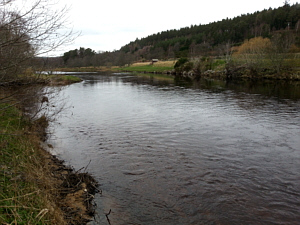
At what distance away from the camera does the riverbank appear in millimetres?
4746

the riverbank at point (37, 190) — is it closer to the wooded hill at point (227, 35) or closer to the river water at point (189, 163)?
the river water at point (189, 163)

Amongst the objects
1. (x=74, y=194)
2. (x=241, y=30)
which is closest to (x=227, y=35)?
(x=241, y=30)

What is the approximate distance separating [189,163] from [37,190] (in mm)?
5578

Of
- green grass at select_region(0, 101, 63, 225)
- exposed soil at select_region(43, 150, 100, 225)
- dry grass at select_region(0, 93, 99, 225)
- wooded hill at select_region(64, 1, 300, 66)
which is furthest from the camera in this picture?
wooded hill at select_region(64, 1, 300, 66)

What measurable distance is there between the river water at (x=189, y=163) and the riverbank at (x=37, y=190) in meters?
0.54

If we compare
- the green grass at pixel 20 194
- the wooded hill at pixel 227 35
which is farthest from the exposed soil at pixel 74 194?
the wooded hill at pixel 227 35

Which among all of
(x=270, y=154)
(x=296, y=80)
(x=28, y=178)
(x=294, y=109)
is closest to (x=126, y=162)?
(x=28, y=178)

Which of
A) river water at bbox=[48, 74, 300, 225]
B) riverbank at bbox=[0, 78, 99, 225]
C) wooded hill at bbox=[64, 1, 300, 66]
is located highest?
wooded hill at bbox=[64, 1, 300, 66]

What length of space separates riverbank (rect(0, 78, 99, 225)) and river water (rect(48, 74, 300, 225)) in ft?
1.79

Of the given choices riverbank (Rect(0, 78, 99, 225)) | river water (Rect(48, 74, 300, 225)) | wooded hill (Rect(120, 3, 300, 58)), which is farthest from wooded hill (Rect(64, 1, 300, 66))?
riverbank (Rect(0, 78, 99, 225))

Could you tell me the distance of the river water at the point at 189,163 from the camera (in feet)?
21.0

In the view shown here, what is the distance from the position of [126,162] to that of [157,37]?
188m

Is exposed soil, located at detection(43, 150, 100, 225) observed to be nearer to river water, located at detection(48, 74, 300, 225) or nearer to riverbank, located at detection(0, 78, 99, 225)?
riverbank, located at detection(0, 78, 99, 225)

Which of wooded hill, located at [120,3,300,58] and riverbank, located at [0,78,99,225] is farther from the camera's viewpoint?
wooded hill, located at [120,3,300,58]
